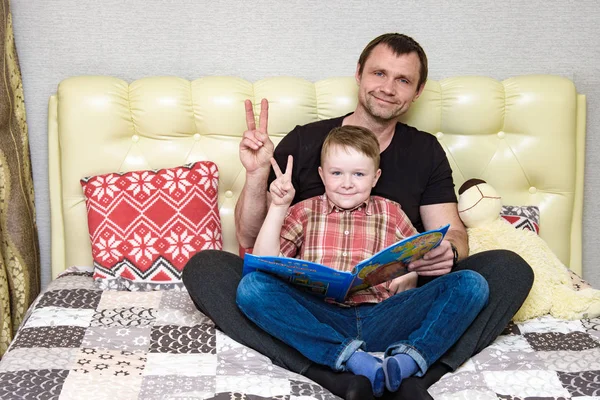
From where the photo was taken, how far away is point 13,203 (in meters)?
2.26

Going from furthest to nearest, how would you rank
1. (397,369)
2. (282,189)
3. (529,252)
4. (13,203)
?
(13,203)
(529,252)
(282,189)
(397,369)

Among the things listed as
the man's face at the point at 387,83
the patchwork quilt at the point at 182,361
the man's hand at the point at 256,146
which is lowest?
the patchwork quilt at the point at 182,361

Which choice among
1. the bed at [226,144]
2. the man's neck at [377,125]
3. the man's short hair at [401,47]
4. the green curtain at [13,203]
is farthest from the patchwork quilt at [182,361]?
the man's short hair at [401,47]

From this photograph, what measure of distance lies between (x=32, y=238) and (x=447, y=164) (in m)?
1.39

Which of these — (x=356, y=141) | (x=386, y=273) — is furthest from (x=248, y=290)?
(x=356, y=141)

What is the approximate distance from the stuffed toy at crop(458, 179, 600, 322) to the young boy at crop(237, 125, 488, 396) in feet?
0.85

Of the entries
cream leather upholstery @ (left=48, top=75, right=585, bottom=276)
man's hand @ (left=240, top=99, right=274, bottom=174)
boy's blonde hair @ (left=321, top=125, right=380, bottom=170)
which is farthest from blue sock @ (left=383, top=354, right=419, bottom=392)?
cream leather upholstery @ (left=48, top=75, right=585, bottom=276)

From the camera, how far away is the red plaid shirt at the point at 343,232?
6.11ft

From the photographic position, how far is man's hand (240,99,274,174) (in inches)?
74.5

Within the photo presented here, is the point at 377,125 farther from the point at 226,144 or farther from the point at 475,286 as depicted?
the point at 475,286

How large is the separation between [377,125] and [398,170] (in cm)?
16

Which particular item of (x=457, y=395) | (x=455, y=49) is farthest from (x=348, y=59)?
(x=457, y=395)

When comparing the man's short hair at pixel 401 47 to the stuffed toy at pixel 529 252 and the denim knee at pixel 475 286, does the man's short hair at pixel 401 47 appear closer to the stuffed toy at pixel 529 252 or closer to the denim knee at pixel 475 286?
the stuffed toy at pixel 529 252

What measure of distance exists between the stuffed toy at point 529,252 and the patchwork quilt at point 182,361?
4 centimetres
